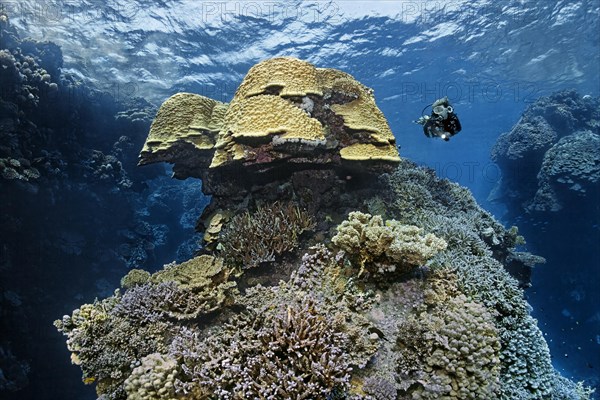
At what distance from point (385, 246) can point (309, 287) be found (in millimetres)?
1213

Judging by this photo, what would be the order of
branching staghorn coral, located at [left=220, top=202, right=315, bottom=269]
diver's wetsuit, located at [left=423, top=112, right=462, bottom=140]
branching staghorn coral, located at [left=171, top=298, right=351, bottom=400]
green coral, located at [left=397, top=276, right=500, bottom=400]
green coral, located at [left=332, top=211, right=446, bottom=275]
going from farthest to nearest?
1. branching staghorn coral, located at [left=220, top=202, right=315, bottom=269]
2. green coral, located at [left=332, top=211, right=446, bottom=275]
3. diver's wetsuit, located at [left=423, top=112, right=462, bottom=140]
4. green coral, located at [left=397, top=276, right=500, bottom=400]
5. branching staghorn coral, located at [left=171, top=298, right=351, bottom=400]

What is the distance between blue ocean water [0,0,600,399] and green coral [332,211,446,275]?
480 inches

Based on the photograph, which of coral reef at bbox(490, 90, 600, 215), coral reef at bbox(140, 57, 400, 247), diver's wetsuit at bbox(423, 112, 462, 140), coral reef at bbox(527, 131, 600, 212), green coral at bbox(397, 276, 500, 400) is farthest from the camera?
coral reef at bbox(490, 90, 600, 215)

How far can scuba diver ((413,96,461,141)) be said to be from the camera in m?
3.88

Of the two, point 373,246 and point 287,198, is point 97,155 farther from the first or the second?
point 373,246

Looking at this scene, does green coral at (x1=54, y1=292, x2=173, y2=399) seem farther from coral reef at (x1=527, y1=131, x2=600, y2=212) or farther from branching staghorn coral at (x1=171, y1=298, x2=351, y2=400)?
coral reef at (x1=527, y1=131, x2=600, y2=212)

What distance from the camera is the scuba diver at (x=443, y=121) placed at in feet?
12.7

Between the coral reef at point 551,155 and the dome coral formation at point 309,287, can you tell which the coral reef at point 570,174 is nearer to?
the coral reef at point 551,155

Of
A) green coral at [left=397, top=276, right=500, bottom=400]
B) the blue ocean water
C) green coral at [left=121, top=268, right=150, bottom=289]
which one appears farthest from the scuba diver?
the blue ocean water

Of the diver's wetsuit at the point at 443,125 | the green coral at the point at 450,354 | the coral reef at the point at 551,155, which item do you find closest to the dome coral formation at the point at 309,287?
the green coral at the point at 450,354

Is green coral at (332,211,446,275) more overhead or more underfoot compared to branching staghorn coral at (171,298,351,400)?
more overhead

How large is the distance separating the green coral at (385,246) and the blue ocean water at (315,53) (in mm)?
12202

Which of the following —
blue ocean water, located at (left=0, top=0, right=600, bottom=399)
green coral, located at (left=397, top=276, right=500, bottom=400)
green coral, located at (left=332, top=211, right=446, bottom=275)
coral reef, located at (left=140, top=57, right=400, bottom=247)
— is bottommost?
green coral, located at (left=397, top=276, right=500, bottom=400)

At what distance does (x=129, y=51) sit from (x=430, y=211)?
20.5 m
